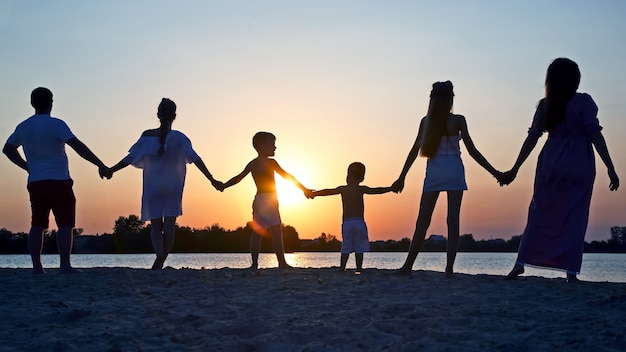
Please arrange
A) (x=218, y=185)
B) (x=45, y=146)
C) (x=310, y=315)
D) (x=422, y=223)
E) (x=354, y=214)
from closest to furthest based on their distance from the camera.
Result: (x=310, y=315)
(x=422, y=223)
(x=45, y=146)
(x=354, y=214)
(x=218, y=185)

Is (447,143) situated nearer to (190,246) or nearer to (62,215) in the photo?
(62,215)

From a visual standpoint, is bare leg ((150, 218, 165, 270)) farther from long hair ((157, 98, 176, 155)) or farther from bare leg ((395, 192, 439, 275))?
bare leg ((395, 192, 439, 275))

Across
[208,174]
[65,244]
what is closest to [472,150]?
[208,174]

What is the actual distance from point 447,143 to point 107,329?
508cm

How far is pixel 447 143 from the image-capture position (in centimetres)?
873

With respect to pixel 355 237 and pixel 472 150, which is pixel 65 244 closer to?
pixel 355 237

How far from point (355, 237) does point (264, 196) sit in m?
1.63

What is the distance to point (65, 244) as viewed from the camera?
931 centimetres

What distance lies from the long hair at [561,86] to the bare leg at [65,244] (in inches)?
264

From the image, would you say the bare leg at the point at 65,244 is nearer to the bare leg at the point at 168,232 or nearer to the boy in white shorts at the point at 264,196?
the bare leg at the point at 168,232

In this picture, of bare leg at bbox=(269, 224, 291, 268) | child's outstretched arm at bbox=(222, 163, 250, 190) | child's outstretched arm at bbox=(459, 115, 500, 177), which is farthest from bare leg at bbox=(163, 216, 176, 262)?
child's outstretched arm at bbox=(459, 115, 500, 177)

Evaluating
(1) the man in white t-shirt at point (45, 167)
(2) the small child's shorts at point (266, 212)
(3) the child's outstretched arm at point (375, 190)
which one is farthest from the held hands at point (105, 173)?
(3) the child's outstretched arm at point (375, 190)

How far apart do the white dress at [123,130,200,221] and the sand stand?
208cm

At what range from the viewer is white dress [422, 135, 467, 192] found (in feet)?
28.2
